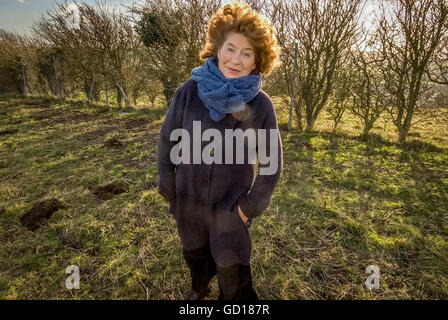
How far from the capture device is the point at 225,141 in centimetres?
138

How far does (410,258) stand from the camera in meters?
2.46

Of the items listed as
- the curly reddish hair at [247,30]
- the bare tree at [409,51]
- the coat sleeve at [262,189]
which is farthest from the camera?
the bare tree at [409,51]

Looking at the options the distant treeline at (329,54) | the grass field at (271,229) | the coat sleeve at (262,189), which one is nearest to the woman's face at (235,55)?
the coat sleeve at (262,189)

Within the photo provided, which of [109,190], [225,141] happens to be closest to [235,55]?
[225,141]

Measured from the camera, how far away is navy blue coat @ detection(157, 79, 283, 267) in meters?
1.39

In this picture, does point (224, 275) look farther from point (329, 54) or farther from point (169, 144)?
point (329, 54)

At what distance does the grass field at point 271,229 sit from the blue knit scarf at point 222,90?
1.63 m

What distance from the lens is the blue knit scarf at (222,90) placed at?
129 centimetres

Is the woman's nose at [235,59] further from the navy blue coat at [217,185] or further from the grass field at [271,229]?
the grass field at [271,229]

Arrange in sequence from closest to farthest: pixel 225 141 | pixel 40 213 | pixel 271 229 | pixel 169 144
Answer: pixel 225 141 < pixel 169 144 < pixel 271 229 < pixel 40 213

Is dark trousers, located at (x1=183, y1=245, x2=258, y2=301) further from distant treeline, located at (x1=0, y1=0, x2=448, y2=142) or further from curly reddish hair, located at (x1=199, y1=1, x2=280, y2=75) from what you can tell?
distant treeline, located at (x1=0, y1=0, x2=448, y2=142)

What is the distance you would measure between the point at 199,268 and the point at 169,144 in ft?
3.17
